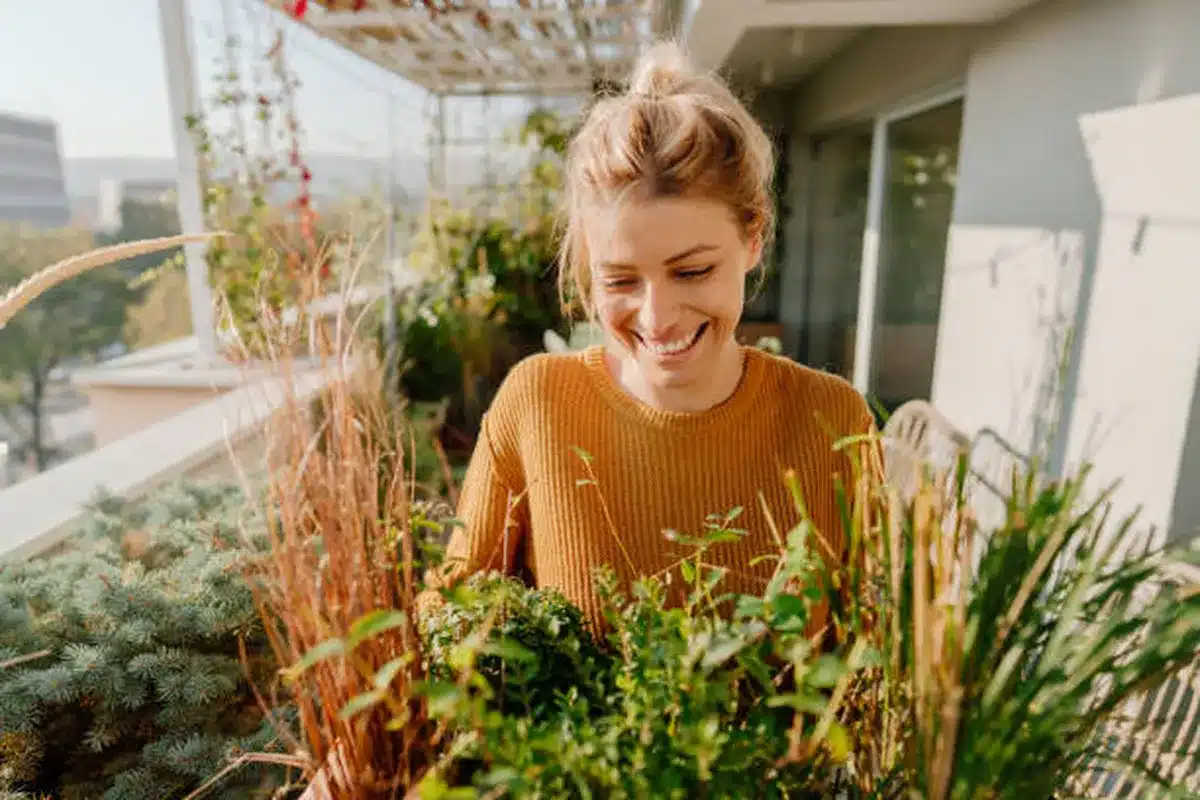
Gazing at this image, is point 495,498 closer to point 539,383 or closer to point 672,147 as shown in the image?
point 539,383

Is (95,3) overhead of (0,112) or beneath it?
overhead

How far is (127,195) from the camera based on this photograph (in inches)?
178

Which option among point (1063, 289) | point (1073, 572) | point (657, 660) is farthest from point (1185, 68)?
point (657, 660)

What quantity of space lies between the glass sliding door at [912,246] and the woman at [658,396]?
283cm

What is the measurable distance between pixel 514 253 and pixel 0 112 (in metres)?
3.31

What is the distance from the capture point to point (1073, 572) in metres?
0.58

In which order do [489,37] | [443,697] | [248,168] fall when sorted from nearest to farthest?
[443,697] → [248,168] → [489,37]

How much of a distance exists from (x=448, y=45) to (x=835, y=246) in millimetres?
3634

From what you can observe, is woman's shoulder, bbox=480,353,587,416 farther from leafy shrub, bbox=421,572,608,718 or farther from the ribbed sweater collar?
leafy shrub, bbox=421,572,608,718

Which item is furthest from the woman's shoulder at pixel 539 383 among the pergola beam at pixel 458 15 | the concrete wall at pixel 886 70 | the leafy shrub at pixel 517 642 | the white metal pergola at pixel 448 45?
the pergola beam at pixel 458 15

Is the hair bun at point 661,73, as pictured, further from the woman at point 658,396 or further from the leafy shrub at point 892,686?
the leafy shrub at point 892,686

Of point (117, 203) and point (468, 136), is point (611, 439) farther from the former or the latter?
point (468, 136)

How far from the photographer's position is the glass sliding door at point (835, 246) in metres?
5.73

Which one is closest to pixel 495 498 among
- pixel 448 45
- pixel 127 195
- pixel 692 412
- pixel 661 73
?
pixel 692 412
